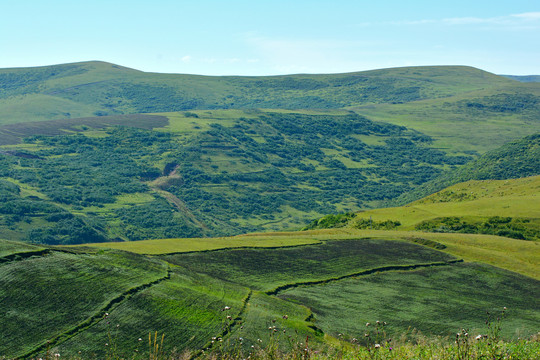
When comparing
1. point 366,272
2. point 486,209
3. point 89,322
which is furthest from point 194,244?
point 486,209

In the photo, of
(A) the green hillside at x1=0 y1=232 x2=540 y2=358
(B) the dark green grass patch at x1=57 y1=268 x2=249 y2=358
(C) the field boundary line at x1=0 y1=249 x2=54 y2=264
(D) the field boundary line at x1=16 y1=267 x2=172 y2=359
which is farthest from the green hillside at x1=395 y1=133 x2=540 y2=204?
(D) the field boundary line at x1=16 y1=267 x2=172 y2=359

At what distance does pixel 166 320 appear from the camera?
113 ft

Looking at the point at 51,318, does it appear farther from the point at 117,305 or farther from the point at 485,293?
the point at 485,293

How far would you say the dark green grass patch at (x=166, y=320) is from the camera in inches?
1193

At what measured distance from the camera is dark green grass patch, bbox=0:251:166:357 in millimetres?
30516

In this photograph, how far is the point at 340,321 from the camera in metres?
Result: 42.2

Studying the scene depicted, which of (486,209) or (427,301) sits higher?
(427,301)

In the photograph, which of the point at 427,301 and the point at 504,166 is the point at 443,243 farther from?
the point at 504,166

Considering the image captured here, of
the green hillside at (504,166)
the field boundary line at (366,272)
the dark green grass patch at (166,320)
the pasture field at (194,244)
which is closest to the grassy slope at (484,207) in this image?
the pasture field at (194,244)

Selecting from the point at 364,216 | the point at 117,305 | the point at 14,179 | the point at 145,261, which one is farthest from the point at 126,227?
the point at 117,305

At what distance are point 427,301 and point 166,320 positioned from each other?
80.0 ft

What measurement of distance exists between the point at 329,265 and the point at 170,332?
2996 cm

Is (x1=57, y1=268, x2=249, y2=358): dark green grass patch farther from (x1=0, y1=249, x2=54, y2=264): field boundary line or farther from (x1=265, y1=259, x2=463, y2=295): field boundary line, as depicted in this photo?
(x1=0, y1=249, x2=54, y2=264): field boundary line

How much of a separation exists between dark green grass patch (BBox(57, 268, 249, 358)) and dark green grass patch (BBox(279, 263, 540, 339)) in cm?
753
